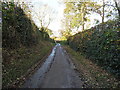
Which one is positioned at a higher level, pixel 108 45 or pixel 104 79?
pixel 108 45

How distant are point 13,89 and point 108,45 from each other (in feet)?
15.9

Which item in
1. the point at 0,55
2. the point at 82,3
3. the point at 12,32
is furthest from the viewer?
the point at 82,3

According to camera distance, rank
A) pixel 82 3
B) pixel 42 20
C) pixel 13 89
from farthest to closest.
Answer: pixel 42 20 < pixel 82 3 < pixel 13 89

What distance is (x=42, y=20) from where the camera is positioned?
2314 cm

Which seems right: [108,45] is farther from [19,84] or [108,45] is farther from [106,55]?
[19,84]

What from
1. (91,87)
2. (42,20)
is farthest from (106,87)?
(42,20)

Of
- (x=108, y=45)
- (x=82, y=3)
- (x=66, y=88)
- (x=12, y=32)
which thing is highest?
(x=82, y=3)

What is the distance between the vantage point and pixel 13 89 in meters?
3.05

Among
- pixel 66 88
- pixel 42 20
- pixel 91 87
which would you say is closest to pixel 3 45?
pixel 66 88

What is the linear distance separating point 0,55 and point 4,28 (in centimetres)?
195

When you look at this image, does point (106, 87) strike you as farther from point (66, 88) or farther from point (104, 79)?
point (66, 88)

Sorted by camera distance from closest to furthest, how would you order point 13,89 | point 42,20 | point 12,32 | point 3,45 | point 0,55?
point 13,89
point 0,55
point 3,45
point 12,32
point 42,20

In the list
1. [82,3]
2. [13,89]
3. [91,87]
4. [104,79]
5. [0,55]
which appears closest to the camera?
[13,89]

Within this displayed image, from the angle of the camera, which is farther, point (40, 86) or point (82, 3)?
point (82, 3)
